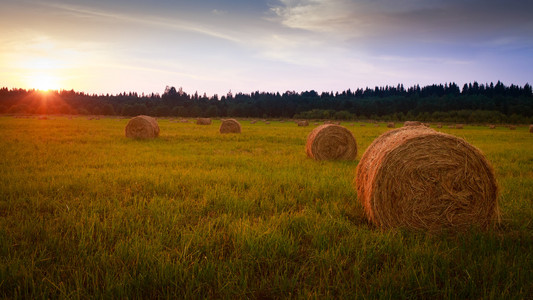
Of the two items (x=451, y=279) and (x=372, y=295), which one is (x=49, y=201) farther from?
(x=451, y=279)

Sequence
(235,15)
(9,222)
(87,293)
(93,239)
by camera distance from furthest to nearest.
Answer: (235,15)
(9,222)
(93,239)
(87,293)

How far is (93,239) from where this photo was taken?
3.98 m

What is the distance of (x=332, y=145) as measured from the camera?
480 inches

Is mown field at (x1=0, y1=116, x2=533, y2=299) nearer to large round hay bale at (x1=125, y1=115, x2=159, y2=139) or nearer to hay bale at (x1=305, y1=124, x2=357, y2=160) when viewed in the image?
hay bale at (x1=305, y1=124, x2=357, y2=160)

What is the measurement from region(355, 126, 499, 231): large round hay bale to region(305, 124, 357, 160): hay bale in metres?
6.65

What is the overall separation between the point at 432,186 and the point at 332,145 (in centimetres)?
705

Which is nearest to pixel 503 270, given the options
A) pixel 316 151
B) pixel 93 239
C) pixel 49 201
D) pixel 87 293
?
pixel 87 293

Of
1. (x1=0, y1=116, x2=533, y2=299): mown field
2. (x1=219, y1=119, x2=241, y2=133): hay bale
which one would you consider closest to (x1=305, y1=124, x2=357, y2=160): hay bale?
(x1=0, y1=116, x2=533, y2=299): mown field

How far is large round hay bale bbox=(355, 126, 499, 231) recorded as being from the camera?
5059 mm

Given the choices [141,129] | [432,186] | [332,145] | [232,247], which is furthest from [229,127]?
[232,247]

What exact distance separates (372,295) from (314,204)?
2.98 metres

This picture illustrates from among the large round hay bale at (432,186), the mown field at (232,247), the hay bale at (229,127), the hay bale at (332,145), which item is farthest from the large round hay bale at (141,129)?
the large round hay bale at (432,186)

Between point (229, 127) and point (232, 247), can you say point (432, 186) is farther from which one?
point (229, 127)

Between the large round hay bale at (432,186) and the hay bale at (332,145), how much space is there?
21.8 feet
